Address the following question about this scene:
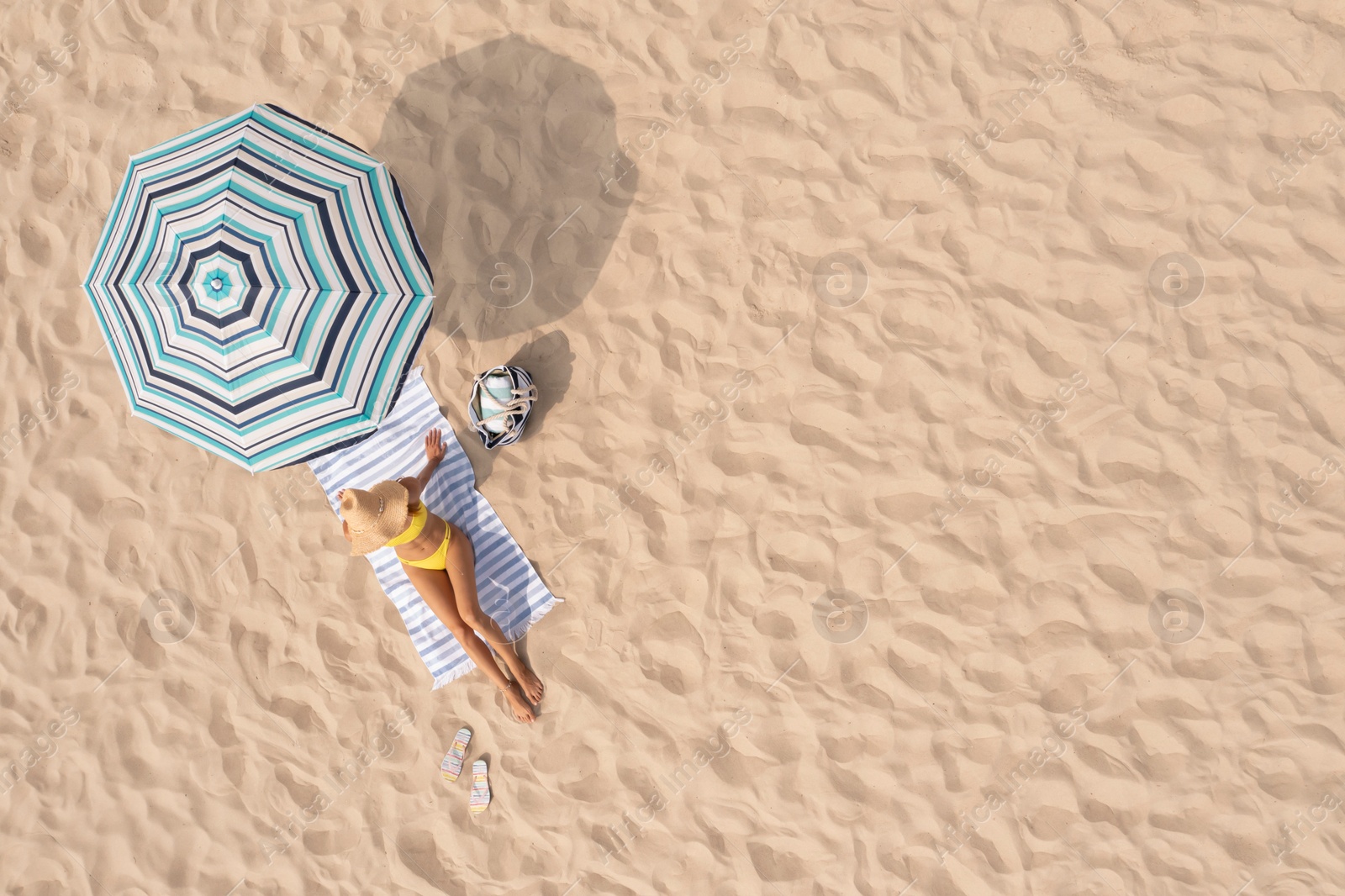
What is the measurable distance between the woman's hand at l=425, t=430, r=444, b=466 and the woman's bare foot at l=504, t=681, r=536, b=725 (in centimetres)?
149

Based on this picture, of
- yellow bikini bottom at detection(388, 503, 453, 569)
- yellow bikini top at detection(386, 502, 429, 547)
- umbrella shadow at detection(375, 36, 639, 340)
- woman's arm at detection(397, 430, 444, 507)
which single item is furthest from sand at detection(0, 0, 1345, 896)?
yellow bikini top at detection(386, 502, 429, 547)

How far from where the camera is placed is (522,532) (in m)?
5.37

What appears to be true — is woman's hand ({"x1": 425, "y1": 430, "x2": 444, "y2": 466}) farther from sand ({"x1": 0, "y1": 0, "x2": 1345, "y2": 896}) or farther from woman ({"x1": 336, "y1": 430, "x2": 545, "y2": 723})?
sand ({"x1": 0, "y1": 0, "x2": 1345, "y2": 896})

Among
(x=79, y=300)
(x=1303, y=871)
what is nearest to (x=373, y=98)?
(x=79, y=300)

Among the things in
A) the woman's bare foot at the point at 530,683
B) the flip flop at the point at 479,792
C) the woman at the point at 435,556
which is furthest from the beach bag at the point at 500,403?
the flip flop at the point at 479,792

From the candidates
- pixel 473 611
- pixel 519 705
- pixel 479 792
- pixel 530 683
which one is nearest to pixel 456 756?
pixel 479 792

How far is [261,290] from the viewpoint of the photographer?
4020mm

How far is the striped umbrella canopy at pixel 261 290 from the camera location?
4047 mm

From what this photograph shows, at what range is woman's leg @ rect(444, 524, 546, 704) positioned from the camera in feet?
16.5

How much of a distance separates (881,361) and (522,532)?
2.52 meters

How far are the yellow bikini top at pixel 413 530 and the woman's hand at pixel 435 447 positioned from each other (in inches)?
22.5

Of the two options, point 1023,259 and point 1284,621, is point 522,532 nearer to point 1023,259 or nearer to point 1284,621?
point 1023,259

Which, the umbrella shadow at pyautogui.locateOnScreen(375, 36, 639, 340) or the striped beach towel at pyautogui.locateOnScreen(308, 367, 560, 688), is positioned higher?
the umbrella shadow at pyautogui.locateOnScreen(375, 36, 639, 340)

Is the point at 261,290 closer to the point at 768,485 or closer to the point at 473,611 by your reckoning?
the point at 473,611
